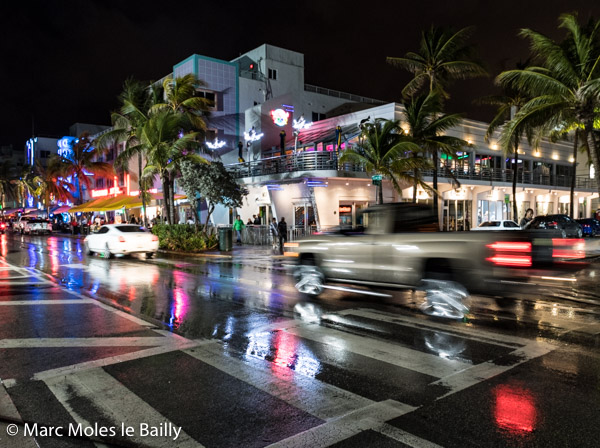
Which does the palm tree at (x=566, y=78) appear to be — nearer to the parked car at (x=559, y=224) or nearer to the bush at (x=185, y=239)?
the parked car at (x=559, y=224)

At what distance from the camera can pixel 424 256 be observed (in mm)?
7699

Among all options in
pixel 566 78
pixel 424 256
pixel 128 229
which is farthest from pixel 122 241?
pixel 566 78

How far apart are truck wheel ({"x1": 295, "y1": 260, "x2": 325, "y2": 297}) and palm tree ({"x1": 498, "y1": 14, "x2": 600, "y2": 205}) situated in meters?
11.0

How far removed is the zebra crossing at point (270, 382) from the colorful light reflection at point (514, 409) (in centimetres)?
35

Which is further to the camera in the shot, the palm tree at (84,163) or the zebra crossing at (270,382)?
the palm tree at (84,163)

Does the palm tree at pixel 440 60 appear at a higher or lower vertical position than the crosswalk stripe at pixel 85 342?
higher

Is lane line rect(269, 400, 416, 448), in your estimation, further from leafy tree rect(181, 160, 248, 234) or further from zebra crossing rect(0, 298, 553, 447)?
leafy tree rect(181, 160, 248, 234)

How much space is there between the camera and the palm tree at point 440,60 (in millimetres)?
24859

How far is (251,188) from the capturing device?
95.5ft

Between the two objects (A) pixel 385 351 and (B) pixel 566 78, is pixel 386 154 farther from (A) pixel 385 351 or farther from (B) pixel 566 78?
(A) pixel 385 351

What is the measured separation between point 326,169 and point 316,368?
19.7m

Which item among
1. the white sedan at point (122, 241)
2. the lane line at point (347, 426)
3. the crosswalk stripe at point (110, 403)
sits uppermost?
the white sedan at point (122, 241)

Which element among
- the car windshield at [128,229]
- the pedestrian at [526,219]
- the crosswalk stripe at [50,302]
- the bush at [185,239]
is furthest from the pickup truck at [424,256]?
the pedestrian at [526,219]

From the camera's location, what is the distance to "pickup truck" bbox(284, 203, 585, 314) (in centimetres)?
685
